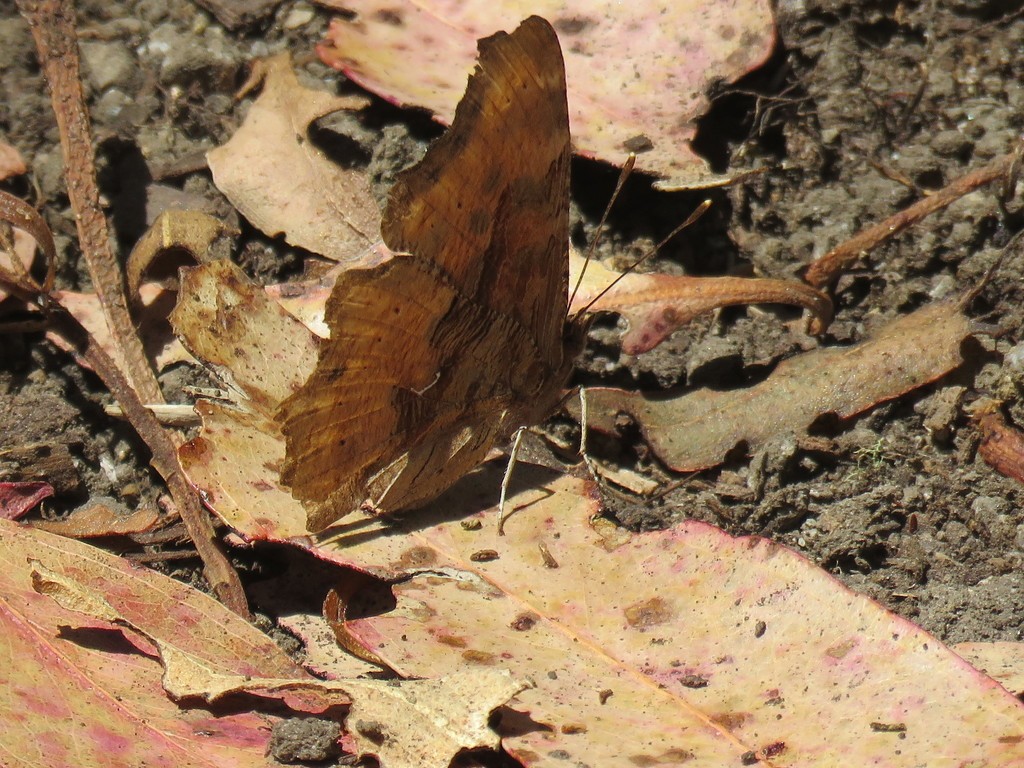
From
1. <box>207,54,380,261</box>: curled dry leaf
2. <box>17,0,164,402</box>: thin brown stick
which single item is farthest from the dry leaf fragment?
<box>207,54,380,261</box>: curled dry leaf

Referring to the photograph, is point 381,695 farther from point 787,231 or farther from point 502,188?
point 787,231

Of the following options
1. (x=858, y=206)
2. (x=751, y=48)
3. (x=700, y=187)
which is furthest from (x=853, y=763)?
(x=751, y=48)

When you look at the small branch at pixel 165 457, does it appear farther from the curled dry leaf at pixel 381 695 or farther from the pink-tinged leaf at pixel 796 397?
the pink-tinged leaf at pixel 796 397

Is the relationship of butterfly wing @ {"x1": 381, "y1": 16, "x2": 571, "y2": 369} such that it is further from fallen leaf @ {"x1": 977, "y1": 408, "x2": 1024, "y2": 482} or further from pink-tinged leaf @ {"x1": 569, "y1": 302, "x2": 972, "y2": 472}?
fallen leaf @ {"x1": 977, "y1": 408, "x2": 1024, "y2": 482}

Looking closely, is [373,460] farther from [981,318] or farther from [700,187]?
[981,318]

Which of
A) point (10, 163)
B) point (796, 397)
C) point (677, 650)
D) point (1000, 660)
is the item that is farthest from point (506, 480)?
point (10, 163)
